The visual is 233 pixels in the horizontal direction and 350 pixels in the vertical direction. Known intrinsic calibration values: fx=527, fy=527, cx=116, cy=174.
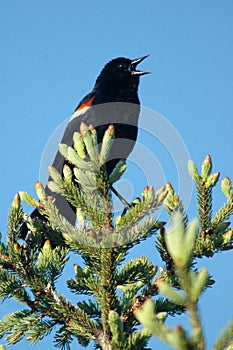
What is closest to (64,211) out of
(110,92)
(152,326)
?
(152,326)

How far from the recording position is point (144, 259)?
1.90 metres

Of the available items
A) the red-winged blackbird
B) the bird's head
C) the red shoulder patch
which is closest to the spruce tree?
the red-winged blackbird

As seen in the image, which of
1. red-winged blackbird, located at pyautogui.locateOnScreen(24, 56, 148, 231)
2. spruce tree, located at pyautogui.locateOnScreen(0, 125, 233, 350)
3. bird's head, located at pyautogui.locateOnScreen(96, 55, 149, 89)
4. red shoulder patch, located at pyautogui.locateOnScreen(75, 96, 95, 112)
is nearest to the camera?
spruce tree, located at pyautogui.locateOnScreen(0, 125, 233, 350)

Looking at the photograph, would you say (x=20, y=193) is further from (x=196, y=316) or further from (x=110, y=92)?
(x=110, y=92)

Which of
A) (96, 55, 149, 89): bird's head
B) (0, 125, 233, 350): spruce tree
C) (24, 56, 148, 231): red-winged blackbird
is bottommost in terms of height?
(0, 125, 233, 350): spruce tree

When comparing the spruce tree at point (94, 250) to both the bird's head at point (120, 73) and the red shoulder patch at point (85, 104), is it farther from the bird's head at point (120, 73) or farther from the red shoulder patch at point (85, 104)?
the bird's head at point (120, 73)

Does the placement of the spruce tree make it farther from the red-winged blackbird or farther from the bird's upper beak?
the bird's upper beak

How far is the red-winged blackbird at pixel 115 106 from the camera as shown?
4.44 meters

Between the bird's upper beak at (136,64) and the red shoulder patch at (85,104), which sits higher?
the bird's upper beak at (136,64)

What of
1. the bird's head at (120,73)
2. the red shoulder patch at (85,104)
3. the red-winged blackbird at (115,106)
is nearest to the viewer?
the red-winged blackbird at (115,106)

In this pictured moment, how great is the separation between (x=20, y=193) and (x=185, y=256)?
45.3 inches

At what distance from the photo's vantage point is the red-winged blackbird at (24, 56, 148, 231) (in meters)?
4.44

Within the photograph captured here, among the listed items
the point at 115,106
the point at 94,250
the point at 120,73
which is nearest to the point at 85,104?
the point at 115,106

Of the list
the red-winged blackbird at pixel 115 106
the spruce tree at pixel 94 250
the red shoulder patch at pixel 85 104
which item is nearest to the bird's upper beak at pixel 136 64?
the red-winged blackbird at pixel 115 106
